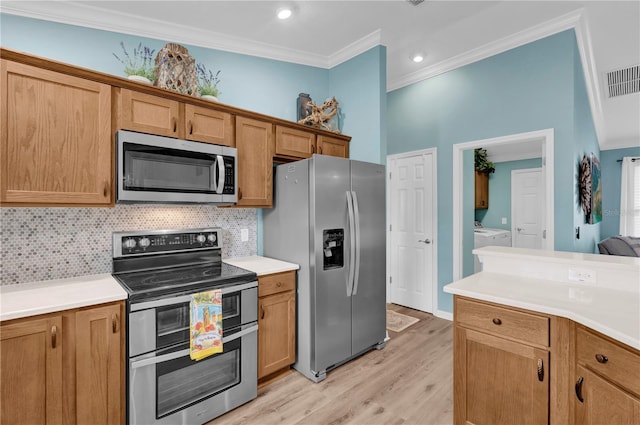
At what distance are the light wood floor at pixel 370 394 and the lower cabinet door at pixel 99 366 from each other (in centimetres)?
61

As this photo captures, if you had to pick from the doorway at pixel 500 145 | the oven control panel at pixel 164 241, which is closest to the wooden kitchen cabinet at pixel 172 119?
the oven control panel at pixel 164 241

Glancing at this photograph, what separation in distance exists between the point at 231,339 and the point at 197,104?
5.44 ft

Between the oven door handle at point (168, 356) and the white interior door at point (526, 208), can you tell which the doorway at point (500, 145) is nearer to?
the oven door handle at point (168, 356)

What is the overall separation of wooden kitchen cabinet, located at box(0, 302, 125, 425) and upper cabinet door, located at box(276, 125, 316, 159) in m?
1.70

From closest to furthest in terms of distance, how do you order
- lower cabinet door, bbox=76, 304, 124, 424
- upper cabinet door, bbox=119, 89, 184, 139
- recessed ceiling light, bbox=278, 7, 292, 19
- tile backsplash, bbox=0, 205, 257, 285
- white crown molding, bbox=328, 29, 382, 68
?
lower cabinet door, bbox=76, 304, 124, 424, tile backsplash, bbox=0, 205, 257, 285, upper cabinet door, bbox=119, 89, 184, 139, recessed ceiling light, bbox=278, 7, 292, 19, white crown molding, bbox=328, 29, 382, 68

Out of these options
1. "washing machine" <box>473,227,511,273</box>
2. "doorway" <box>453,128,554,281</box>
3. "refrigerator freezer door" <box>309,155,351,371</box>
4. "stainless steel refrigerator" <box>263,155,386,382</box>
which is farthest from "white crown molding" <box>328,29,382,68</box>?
"washing machine" <box>473,227,511,273</box>

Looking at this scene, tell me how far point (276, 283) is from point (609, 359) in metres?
1.87

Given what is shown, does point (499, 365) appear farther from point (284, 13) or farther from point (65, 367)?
point (284, 13)

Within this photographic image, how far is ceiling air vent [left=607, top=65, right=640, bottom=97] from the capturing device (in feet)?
12.8

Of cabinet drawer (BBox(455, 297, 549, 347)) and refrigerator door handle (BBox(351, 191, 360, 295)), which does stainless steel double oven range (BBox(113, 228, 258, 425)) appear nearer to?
refrigerator door handle (BBox(351, 191, 360, 295))

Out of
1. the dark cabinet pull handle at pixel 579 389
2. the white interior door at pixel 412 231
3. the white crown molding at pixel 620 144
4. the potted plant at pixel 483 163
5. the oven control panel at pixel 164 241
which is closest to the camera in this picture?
the dark cabinet pull handle at pixel 579 389

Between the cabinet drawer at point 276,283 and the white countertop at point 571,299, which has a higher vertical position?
the white countertop at point 571,299

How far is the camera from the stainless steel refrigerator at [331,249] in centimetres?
243

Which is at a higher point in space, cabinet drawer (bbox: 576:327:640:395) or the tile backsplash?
the tile backsplash
